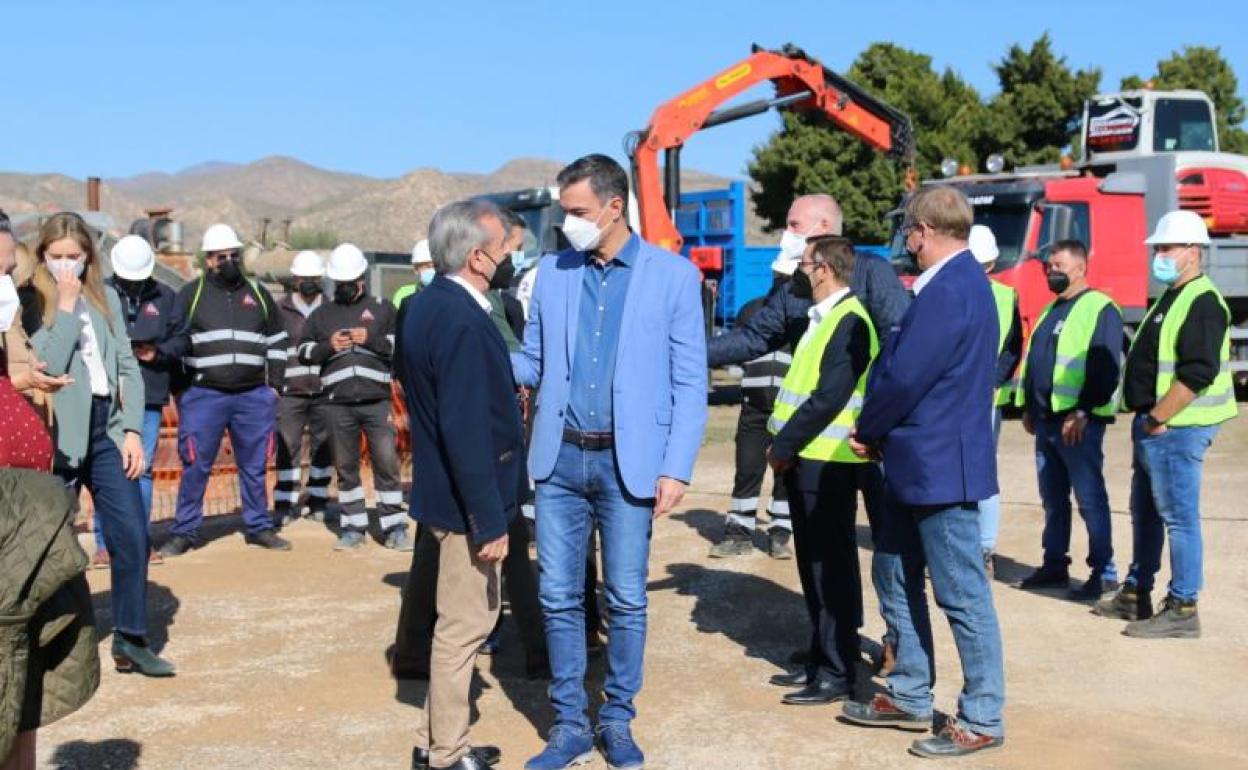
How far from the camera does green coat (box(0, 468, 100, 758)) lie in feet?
11.6

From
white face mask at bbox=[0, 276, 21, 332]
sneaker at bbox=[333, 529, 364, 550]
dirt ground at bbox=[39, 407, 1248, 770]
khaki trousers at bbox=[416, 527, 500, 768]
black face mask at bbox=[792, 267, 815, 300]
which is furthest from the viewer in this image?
sneaker at bbox=[333, 529, 364, 550]

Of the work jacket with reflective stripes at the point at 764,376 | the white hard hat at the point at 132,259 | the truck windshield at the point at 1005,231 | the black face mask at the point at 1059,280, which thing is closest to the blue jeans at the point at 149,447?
the white hard hat at the point at 132,259

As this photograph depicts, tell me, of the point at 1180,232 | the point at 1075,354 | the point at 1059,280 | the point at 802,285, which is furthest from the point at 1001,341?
the point at 802,285

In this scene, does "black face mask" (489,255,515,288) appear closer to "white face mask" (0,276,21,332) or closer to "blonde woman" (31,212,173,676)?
"white face mask" (0,276,21,332)

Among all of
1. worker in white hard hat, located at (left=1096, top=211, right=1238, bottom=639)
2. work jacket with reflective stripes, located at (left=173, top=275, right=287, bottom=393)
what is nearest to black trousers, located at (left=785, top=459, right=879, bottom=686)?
worker in white hard hat, located at (left=1096, top=211, right=1238, bottom=639)

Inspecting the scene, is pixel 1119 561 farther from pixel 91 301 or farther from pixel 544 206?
pixel 544 206

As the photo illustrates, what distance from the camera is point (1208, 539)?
9.47 meters

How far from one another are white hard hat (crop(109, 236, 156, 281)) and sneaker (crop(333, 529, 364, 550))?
7.02 feet

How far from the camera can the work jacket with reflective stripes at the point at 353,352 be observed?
31.4 feet

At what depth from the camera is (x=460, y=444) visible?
4.80m

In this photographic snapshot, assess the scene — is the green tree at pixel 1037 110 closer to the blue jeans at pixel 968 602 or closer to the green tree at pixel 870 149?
the green tree at pixel 870 149

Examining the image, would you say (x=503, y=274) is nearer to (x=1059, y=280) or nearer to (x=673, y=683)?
(x=673, y=683)

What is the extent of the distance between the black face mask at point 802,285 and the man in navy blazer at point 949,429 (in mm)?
690

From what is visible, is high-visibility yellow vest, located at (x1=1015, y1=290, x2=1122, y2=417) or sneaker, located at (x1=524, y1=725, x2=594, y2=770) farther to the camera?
high-visibility yellow vest, located at (x1=1015, y1=290, x2=1122, y2=417)
